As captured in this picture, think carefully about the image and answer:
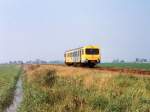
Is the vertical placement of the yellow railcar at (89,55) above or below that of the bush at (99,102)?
above

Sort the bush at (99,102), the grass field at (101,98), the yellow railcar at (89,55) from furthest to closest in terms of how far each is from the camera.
Answer: the yellow railcar at (89,55)
the bush at (99,102)
the grass field at (101,98)

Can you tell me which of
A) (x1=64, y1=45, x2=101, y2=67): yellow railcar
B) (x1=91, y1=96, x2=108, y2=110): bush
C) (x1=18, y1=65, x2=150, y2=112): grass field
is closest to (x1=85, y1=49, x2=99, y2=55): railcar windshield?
(x1=64, y1=45, x2=101, y2=67): yellow railcar

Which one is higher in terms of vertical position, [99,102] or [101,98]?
[101,98]

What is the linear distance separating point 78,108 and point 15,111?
311 inches

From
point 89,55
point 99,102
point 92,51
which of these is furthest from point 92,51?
point 99,102

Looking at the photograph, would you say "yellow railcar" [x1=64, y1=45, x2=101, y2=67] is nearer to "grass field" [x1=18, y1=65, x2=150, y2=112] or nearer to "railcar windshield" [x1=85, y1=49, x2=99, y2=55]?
"railcar windshield" [x1=85, y1=49, x2=99, y2=55]

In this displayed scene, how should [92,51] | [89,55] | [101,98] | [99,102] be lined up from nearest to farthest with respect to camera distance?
[99,102]
[101,98]
[89,55]
[92,51]

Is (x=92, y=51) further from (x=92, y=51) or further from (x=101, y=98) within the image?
(x=101, y=98)

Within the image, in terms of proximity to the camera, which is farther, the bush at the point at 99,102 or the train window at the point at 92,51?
the train window at the point at 92,51

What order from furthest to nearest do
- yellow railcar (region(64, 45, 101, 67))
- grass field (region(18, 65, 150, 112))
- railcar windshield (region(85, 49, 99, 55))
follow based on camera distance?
railcar windshield (region(85, 49, 99, 55)), yellow railcar (region(64, 45, 101, 67)), grass field (region(18, 65, 150, 112))

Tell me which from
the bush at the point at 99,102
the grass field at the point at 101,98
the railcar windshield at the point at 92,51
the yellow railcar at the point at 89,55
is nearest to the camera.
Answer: the grass field at the point at 101,98

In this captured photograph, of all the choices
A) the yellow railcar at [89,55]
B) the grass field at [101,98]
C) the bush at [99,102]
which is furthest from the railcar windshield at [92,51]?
the bush at [99,102]

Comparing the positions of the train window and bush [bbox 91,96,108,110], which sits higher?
the train window

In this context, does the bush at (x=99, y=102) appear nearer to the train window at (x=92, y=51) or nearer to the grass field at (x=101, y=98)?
the grass field at (x=101, y=98)
